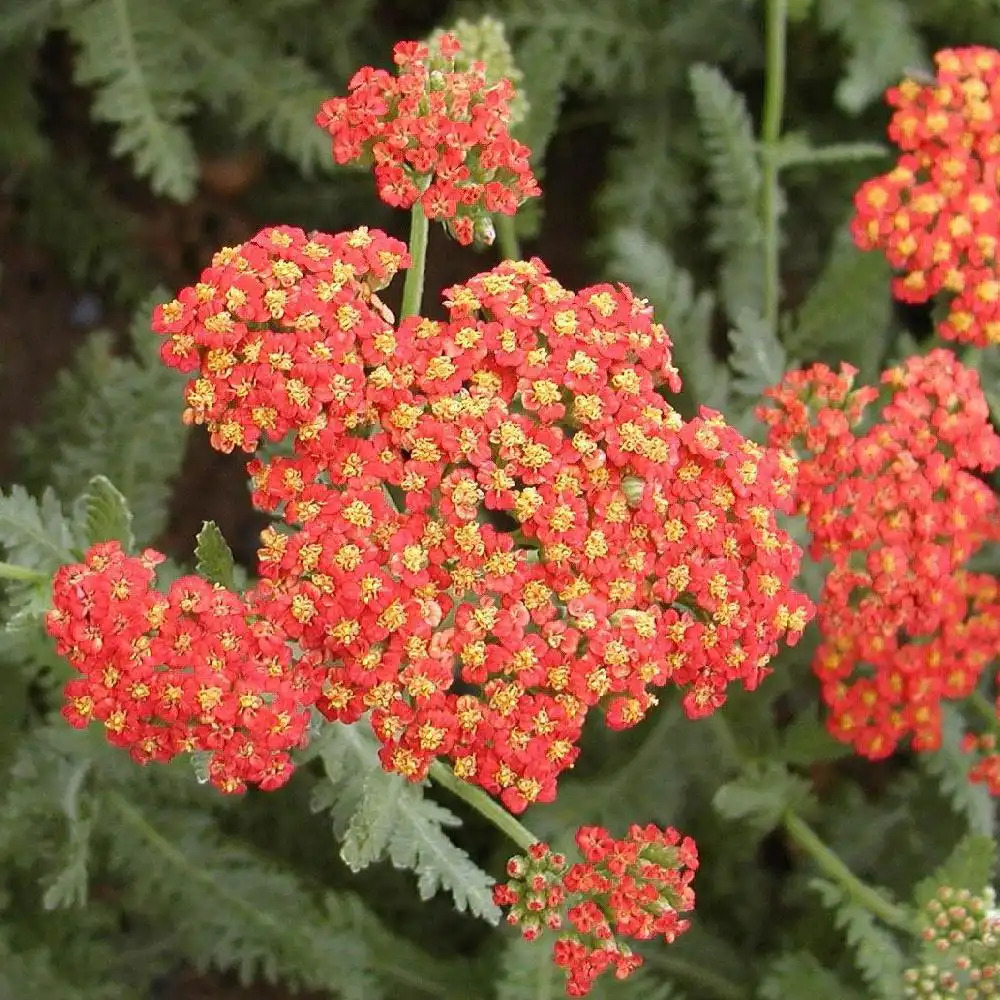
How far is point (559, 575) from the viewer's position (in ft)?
7.74

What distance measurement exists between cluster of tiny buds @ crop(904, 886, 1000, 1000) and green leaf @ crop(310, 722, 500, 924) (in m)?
1.07

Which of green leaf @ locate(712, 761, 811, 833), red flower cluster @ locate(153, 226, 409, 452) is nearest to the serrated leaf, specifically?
red flower cluster @ locate(153, 226, 409, 452)

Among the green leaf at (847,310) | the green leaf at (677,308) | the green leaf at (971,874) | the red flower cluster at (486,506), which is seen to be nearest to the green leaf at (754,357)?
the green leaf at (677,308)

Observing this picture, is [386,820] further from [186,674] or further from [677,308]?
[677,308]

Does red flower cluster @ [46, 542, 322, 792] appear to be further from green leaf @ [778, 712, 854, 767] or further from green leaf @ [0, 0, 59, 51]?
green leaf @ [0, 0, 59, 51]

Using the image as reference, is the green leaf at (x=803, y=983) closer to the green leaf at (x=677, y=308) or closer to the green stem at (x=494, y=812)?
the green stem at (x=494, y=812)

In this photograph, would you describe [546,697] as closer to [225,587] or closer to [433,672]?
[433,672]

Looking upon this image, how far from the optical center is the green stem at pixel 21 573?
99.3 inches

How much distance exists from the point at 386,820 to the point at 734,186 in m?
2.21

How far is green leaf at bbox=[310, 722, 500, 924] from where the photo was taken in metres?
2.47

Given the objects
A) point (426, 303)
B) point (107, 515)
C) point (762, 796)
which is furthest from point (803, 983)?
point (426, 303)

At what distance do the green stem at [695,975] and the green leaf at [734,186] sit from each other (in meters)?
1.82

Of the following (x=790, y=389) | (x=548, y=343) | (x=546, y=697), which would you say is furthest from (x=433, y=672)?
(x=790, y=389)

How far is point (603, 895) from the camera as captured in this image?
7.98 feet
